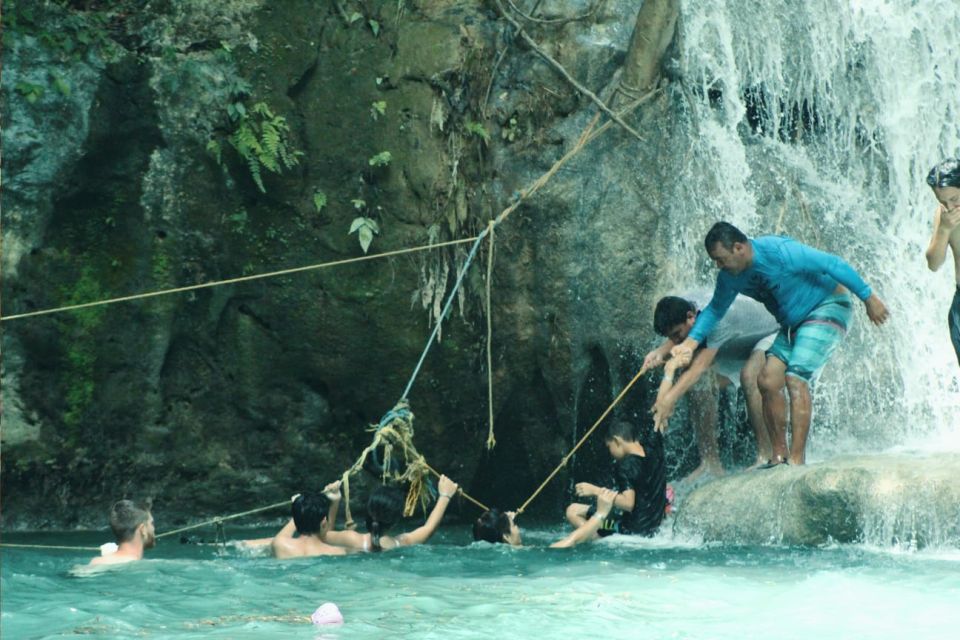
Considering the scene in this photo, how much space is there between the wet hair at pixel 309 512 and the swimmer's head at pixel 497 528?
1.17 meters

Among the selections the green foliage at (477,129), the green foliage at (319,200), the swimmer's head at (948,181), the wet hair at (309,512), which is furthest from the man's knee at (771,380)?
the green foliage at (319,200)

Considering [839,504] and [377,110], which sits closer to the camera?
[839,504]

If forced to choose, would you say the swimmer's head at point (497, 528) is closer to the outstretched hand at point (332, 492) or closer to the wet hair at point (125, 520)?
the outstretched hand at point (332, 492)

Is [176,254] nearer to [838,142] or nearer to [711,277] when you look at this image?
[711,277]

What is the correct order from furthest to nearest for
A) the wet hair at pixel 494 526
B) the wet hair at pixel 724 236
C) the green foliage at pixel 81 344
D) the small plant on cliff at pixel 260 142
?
the small plant on cliff at pixel 260 142 < the green foliage at pixel 81 344 < the wet hair at pixel 494 526 < the wet hair at pixel 724 236

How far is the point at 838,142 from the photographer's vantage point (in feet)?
38.0

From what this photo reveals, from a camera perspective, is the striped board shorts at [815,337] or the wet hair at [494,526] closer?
the striped board shorts at [815,337]

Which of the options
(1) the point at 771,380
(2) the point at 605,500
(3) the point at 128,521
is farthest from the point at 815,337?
(3) the point at 128,521

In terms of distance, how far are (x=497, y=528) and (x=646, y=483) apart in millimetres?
1066

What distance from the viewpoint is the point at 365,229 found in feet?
34.1

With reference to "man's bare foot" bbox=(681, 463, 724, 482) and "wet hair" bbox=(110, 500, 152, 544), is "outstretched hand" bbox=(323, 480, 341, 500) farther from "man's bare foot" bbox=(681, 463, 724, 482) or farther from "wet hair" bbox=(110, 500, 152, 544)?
"man's bare foot" bbox=(681, 463, 724, 482)

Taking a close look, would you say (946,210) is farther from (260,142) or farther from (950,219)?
(260,142)

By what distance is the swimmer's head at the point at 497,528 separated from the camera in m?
8.70

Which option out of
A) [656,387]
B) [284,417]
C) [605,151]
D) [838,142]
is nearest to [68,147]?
[284,417]
